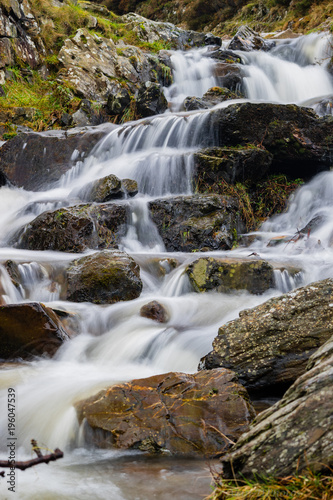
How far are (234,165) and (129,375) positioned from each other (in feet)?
21.9

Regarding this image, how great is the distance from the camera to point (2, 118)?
512 inches

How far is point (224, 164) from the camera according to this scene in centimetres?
979

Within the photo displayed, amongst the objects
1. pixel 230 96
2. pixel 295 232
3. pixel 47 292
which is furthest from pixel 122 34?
pixel 47 292

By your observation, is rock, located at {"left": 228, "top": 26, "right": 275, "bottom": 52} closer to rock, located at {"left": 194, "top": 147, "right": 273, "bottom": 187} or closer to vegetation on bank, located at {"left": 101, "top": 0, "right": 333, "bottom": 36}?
vegetation on bank, located at {"left": 101, "top": 0, "right": 333, "bottom": 36}

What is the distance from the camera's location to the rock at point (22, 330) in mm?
4574

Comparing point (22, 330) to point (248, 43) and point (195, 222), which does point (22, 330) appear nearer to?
point (195, 222)

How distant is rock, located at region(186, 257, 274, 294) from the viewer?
627cm

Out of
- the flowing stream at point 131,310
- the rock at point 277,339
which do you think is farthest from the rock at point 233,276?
the rock at point 277,339

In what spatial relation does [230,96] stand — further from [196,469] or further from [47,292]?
[196,469]

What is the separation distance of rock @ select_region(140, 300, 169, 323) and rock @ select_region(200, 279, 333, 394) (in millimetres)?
1571

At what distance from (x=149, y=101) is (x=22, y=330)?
10511mm

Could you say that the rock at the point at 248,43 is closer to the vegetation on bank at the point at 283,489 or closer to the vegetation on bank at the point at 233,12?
the vegetation on bank at the point at 233,12

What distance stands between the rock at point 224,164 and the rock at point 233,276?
382 centimetres

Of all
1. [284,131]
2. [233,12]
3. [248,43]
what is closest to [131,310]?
[284,131]
